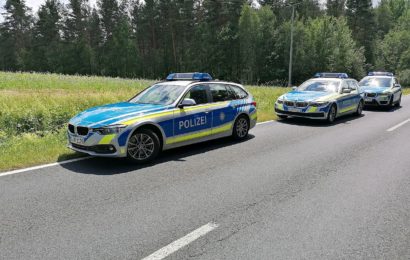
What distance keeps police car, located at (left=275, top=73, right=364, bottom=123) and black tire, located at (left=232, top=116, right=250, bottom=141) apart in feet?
11.8

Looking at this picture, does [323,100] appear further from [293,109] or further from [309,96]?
[293,109]

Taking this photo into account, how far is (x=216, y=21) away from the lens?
61156 mm

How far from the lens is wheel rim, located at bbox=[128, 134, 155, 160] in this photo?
678 centimetres

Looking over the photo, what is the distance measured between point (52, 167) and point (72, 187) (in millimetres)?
1289

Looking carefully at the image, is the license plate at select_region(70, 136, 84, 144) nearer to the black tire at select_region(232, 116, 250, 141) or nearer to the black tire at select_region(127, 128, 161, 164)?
the black tire at select_region(127, 128, 161, 164)

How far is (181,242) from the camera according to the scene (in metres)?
3.84

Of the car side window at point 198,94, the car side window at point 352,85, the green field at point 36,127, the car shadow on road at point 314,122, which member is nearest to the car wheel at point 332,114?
the car shadow on road at point 314,122

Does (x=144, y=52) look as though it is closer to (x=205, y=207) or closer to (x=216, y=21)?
(x=216, y=21)

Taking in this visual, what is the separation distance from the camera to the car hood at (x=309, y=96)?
498 inches

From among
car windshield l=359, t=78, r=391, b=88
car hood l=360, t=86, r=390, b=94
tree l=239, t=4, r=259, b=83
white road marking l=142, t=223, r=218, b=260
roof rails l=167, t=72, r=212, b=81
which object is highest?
tree l=239, t=4, r=259, b=83

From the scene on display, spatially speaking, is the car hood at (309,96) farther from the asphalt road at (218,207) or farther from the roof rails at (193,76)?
the roof rails at (193,76)

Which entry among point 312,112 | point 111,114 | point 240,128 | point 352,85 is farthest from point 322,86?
point 111,114

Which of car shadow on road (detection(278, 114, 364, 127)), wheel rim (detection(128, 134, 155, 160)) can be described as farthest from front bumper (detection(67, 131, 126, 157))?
car shadow on road (detection(278, 114, 364, 127))

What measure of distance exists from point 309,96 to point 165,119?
24.2 feet
